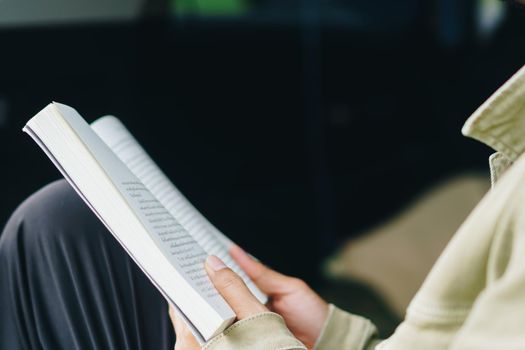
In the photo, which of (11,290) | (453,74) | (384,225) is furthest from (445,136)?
(11,290)

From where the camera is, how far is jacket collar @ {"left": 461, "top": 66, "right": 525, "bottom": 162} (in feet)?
2.56

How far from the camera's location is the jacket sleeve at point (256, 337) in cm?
86

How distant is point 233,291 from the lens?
93cm

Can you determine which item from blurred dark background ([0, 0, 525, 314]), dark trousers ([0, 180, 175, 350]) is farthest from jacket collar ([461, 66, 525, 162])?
blurred dark background ([0, 0, 525, 314])

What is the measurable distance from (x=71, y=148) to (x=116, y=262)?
0.25m

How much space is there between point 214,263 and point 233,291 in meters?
0.05

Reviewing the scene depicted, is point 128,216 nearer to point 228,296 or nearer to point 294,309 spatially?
point 228,296

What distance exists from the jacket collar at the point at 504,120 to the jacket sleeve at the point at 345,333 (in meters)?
0.43

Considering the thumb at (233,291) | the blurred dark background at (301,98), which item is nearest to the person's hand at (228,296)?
the thumb at (233,291)

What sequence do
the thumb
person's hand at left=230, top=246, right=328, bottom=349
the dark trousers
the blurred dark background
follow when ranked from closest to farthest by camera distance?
1. the thumb
2. the dark trousers
3. person's hand at left=230, top=246, right=328, bottom=349
4. the blurred dark background

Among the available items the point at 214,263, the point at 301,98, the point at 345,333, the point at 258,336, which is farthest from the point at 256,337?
the point at 301,98

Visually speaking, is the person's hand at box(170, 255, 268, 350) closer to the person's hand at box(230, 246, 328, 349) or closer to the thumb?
the thumb

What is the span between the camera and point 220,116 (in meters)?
2.29

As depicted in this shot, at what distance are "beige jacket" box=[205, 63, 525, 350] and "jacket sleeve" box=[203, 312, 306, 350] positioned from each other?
0.14 m
